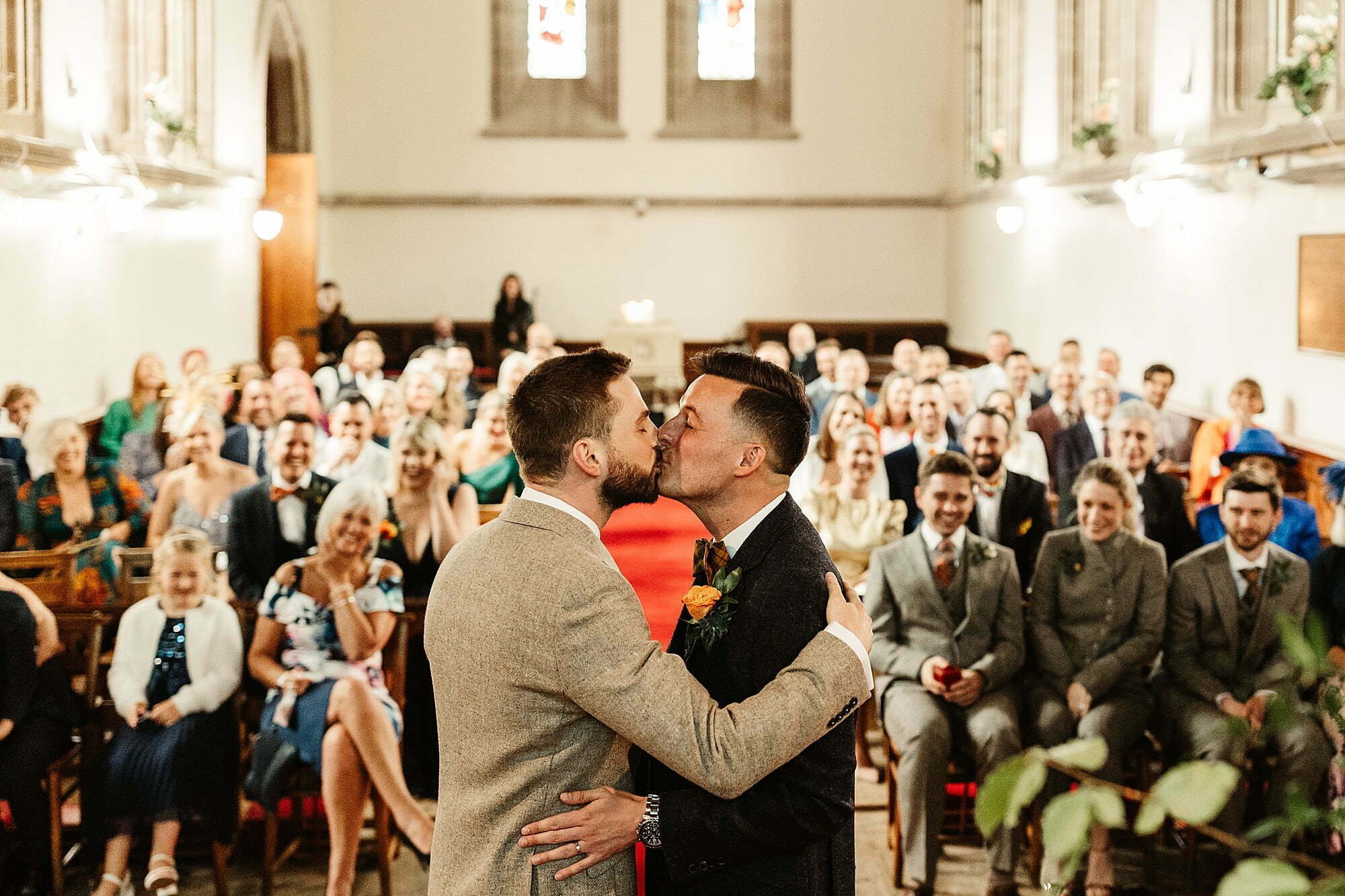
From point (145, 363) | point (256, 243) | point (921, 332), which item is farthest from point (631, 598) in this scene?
point (921, 332)

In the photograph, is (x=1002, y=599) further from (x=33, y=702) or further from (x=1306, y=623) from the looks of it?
(x=1306, y=623)

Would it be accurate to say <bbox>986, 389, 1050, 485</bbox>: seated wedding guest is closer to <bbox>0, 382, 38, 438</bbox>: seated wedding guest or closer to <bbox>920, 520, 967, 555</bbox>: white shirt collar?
<bbox>920, 520, 967, 555</bbox>: white shirt collar

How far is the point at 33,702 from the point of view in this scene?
4246mm

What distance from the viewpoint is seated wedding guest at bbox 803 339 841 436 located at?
374 inches

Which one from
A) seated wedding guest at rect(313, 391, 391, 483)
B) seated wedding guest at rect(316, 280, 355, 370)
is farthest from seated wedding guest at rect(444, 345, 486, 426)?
seated wedding guest at rect(316, 280, 355, 370)

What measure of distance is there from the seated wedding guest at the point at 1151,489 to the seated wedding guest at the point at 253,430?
4.25 meters

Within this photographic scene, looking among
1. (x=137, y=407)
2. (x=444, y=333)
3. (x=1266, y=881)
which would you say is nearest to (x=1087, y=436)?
(x=137, y=407)

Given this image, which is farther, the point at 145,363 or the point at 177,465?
the point at 145,363

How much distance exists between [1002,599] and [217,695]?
2.47m

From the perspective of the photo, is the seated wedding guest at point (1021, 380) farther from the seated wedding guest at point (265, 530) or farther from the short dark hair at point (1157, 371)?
the seated wedding guest at point (265, 530)

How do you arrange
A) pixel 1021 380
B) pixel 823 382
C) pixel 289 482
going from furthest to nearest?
pixel 823 382
pixel 1021 380
pixel 289 482

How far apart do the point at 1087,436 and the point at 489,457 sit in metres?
3.25

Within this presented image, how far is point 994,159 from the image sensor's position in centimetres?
1395

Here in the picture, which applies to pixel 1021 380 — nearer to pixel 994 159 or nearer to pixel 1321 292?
pixel 1321 292
